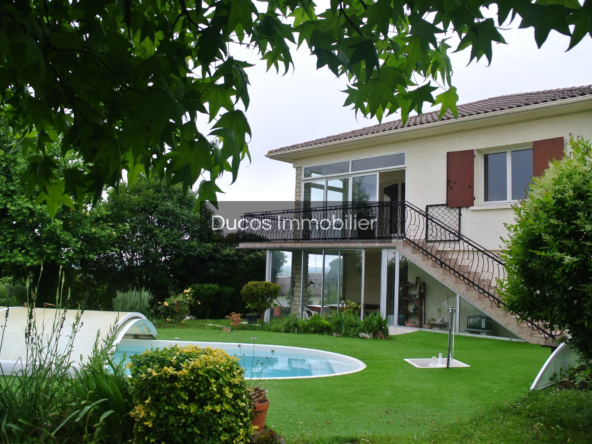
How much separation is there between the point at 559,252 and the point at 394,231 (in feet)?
34.0

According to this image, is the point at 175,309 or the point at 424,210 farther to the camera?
the point at 175,309

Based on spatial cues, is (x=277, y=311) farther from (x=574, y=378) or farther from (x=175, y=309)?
(x=574, y=378)

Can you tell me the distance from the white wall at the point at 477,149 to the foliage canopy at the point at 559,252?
6900 mm

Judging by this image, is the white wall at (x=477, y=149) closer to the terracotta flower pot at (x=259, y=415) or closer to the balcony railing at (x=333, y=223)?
the balcony railing at (x=333, y=223)

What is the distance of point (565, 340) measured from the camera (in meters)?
6.18

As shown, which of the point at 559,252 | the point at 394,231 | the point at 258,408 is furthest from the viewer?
the point at 394,231

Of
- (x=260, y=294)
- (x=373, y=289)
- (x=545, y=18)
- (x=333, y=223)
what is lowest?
(x=260, y=294)

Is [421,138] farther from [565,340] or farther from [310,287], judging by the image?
[565,340]

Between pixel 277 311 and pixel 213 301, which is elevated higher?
pixel 213 301

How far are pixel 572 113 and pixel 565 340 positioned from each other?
8.31 m

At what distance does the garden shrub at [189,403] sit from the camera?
364 cm

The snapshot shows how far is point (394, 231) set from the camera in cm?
1563

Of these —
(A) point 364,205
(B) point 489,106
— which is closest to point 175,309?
(A) point 364,205

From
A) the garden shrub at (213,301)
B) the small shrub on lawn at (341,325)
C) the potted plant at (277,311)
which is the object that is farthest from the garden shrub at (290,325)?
the garden shrub at (213,301)
